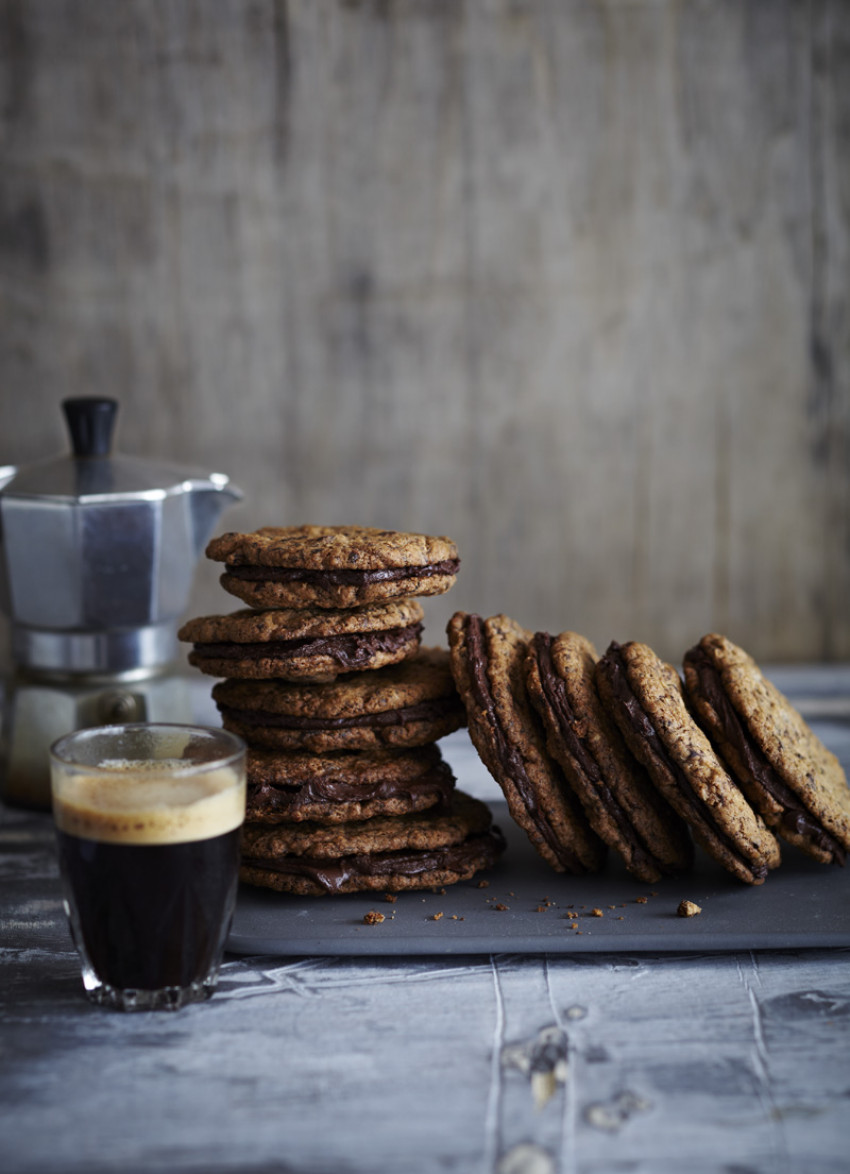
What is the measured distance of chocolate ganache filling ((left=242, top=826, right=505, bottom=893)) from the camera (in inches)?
39.9

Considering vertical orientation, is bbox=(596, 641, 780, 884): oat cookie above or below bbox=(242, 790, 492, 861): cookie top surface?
above

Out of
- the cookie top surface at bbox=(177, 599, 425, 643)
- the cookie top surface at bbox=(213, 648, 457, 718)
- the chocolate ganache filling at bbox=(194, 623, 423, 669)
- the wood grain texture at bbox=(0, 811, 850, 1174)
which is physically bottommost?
the wood grain texture at bbox=(0, 811, 850, 1174)

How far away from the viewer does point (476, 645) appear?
3.55 feet

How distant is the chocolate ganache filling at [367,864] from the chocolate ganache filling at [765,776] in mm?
270

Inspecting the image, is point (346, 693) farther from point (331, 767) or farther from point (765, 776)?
point (765, 776)

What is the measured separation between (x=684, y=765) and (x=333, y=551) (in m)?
0.37

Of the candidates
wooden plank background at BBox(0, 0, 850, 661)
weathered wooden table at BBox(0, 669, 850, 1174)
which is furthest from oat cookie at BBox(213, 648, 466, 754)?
wooden plank background at BBox(0, 0, 850, 661)

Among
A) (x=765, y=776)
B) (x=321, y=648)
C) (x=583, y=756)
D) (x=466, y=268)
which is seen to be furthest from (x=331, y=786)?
(x=466, y=268)

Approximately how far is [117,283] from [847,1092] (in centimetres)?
183

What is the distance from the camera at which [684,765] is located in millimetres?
987

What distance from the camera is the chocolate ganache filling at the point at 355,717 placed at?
1038 mm

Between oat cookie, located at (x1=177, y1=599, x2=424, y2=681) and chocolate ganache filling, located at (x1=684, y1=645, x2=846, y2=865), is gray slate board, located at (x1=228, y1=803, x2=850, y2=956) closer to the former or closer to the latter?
chocolate ganache filling, located at (x1=684, y1=645, x2=846, y2=865)

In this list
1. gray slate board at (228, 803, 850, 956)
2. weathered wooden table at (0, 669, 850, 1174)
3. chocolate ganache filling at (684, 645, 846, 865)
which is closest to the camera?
weathered wooden table at (0, 669, 850, 1174)

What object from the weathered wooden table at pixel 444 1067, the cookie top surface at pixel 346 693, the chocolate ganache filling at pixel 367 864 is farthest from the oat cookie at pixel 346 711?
the weathered wooden table at pixel 444 1067
